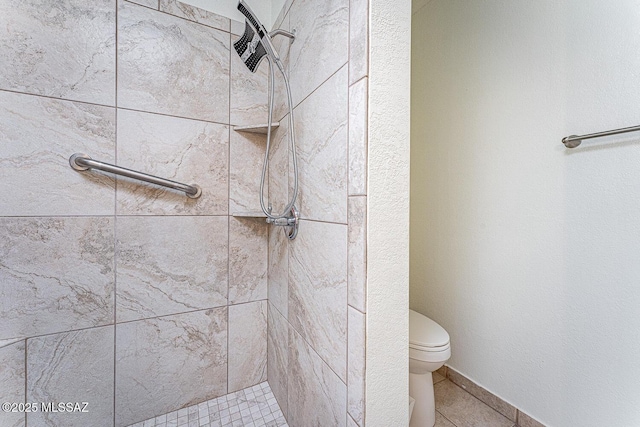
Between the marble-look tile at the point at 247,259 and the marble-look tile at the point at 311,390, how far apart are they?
1.26 feet

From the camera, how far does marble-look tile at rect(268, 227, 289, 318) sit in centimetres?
119

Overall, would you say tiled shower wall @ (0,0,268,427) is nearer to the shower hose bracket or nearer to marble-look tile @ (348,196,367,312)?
the shower hose bracket

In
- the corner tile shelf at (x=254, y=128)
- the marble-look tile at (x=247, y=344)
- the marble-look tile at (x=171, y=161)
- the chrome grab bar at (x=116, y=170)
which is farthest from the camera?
the marble-look tile at (x=247, y=344)

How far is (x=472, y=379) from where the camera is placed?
1.49m

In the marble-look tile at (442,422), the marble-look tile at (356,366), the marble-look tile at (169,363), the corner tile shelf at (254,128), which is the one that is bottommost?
the marble-look tile at (442,422)

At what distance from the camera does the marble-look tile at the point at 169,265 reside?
1148mm

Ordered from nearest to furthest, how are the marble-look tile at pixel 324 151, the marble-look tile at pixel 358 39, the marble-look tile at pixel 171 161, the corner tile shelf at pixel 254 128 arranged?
the marble-look tile at pixel 358 39
the marble-look tile at pixel 324 151
the marble-look tile at pixel 171 161
the corner tile shelf at pixel 254 128

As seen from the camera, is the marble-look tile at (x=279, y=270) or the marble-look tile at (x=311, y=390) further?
the marble-look tile at (x=279, y=270)

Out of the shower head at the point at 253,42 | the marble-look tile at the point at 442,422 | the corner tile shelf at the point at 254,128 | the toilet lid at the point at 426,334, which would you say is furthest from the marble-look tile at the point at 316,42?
the marble-look tile at the point at 442,422

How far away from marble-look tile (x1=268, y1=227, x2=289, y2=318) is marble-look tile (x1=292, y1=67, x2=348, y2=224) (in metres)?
0.28

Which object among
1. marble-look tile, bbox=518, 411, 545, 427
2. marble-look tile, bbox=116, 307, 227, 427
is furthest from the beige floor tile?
marble-look tile, bbox=116, 307, 227, 427

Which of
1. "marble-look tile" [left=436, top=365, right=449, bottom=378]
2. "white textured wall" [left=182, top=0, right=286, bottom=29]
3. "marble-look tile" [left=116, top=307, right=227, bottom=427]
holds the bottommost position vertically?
"marble-look tile" [left=436, top=365, right=449, bottom=378]

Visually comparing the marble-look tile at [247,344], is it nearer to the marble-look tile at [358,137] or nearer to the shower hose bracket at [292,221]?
the shower hose bracket at [292,221]

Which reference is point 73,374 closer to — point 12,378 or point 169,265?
point 12,378
